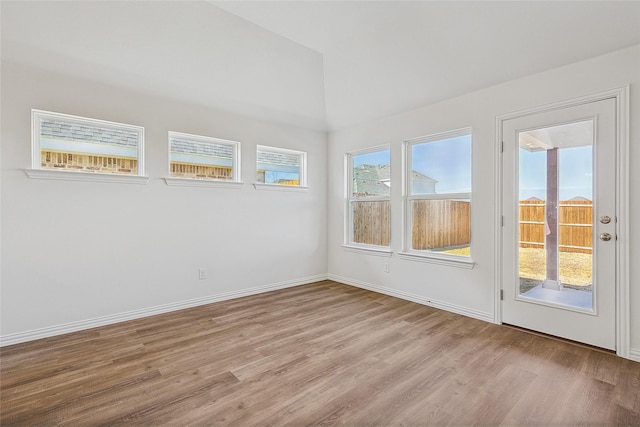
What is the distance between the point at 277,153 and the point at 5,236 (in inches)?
120

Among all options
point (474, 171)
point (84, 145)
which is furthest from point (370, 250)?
point (84, 145)

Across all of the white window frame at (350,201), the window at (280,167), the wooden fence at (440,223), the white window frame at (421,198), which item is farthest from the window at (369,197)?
the window at (280,167)

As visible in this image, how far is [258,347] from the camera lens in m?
2.54

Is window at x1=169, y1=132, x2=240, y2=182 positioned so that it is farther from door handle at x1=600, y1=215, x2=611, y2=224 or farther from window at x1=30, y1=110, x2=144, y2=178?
door handle at x1=600, y1=215, x2=611, y2=224

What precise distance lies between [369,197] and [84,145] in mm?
3492

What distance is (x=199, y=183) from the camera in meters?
3.62

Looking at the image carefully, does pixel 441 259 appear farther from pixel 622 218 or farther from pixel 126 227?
pixel 126 227

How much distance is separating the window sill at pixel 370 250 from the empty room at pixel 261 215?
0.05 metres

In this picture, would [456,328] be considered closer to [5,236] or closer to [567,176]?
[567,176]

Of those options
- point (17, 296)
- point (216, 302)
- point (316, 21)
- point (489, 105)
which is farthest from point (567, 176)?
point (17, 296)

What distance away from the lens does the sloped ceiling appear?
7.70ft

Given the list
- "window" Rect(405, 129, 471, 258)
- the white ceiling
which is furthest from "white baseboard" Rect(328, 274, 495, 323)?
the white ceiling

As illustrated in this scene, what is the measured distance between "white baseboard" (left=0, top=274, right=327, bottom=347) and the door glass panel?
10.1 feet

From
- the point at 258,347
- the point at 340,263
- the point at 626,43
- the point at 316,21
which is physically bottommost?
the point at 258,347
